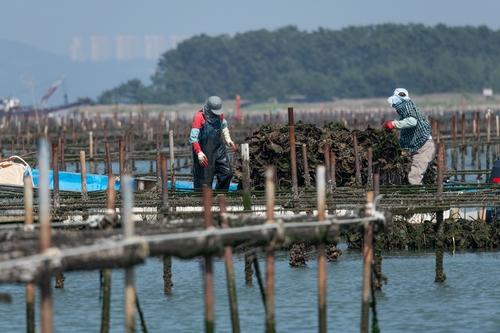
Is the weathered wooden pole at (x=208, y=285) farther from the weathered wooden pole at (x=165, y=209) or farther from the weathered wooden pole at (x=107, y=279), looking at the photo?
the weathered wooden pole at (x=165, y=209)

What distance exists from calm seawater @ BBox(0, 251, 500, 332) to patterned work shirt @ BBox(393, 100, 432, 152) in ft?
6.29

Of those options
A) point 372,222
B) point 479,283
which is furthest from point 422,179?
point 372,222

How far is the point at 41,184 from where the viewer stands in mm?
13766

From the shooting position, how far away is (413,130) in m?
26.7

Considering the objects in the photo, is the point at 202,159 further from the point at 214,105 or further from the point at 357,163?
the point at 357,163

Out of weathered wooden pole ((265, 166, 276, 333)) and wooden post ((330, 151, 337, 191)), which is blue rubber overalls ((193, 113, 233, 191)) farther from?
weathered wooden pole ((265, 166, 276, 333))

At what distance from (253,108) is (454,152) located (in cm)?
14044

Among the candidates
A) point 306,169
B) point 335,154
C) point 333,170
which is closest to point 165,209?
point 333,170

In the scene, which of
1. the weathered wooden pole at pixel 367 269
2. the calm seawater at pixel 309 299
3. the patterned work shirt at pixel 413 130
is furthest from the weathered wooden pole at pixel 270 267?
the patterned work shirt at pixel 413 130

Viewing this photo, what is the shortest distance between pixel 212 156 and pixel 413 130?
3.30 meters

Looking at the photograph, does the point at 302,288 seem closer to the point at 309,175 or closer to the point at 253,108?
the point at 309,175

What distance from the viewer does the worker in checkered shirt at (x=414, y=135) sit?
26.5 m

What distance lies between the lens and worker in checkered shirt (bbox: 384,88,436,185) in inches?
1044

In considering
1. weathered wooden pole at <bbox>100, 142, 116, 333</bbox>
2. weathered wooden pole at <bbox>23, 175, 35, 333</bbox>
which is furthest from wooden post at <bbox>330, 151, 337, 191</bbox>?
weathered wooden pole at <bbox>23, 175, 35, 333</bbox>
